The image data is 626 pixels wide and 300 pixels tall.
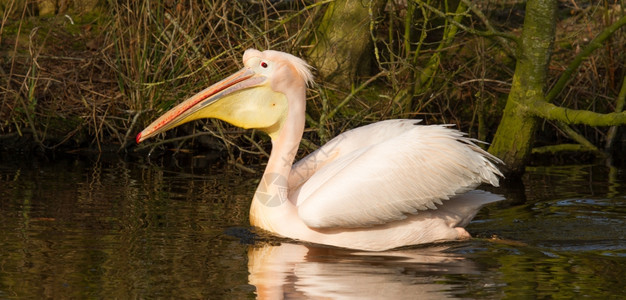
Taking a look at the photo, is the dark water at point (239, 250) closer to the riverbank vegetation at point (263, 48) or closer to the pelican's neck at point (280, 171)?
the pelican's neck at point (280, 171)

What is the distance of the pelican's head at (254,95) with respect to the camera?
5125 mm

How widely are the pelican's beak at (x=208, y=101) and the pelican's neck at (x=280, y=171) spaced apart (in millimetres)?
224

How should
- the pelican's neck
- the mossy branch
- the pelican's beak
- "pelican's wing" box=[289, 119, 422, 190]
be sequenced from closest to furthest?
the pelican's neck, the pelican's beak, "pelican's wing" box=[289, 119, 422, 190], the mossy branch

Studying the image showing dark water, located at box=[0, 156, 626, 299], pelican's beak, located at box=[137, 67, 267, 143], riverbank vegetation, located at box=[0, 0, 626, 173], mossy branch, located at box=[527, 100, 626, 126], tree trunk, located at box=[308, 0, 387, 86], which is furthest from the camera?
tree trunk, located at box=[308, 0, 387, 86]

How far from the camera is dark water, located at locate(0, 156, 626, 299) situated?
3.94 m

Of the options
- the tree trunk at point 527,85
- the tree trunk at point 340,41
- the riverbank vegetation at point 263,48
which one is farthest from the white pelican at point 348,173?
the tree trunk at point 340,41

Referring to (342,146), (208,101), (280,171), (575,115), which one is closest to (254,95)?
(208,101)

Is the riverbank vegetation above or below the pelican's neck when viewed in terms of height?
above

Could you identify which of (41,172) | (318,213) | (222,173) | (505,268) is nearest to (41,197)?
(41,172)

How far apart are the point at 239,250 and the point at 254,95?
89 cm

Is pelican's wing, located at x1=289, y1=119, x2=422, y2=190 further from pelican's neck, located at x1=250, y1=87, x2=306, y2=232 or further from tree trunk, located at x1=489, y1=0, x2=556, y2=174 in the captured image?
tree trunk, located at x1=489, y1=0, x2=556, y2=174

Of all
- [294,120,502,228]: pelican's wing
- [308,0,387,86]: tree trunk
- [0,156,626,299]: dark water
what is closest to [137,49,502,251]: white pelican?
[294,120,502,228]: pelican's wing

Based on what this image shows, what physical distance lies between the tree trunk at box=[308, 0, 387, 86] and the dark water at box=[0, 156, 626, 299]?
166cm

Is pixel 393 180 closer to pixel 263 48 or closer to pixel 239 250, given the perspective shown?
pixel 239 250
